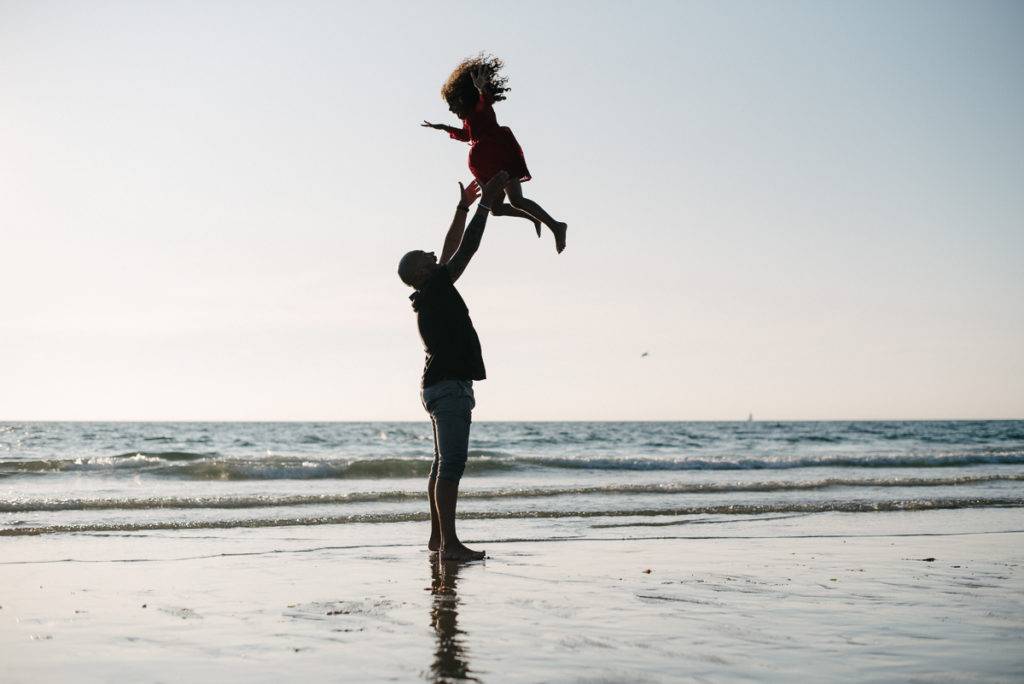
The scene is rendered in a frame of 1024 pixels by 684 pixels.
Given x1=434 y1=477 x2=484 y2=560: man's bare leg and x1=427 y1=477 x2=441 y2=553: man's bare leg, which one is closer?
x1=434 y1=477 x2=484 y2=560: man's bare leg

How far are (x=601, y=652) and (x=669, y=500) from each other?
8204 mm

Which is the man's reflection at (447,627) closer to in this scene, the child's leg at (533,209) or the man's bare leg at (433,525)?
the man's bare leg at (433,525)

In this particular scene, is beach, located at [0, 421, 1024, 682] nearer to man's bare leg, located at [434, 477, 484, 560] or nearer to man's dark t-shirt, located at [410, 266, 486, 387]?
man's bare leg, located at [434, 477, 484, 560]

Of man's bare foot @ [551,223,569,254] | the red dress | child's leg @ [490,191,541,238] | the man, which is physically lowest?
the man

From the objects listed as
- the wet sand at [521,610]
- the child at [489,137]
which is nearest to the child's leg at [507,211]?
the child at [489,137]

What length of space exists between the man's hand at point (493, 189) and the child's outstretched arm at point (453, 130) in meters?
0.52

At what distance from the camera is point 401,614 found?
13.7 feet

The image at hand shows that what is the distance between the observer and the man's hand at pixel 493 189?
5.80 metres

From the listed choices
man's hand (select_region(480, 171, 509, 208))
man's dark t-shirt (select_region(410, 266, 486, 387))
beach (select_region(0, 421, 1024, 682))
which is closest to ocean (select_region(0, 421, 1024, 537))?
beach (select_region(0, 421, 1024, 682))

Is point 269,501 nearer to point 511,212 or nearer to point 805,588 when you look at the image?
point 511,212

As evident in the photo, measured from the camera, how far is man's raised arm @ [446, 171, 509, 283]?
5.80m

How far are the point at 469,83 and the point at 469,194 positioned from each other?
731 mm

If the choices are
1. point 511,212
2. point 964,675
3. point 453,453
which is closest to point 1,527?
point 453,453

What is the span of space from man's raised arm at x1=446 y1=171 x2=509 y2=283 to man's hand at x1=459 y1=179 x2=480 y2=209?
21 centimetres
